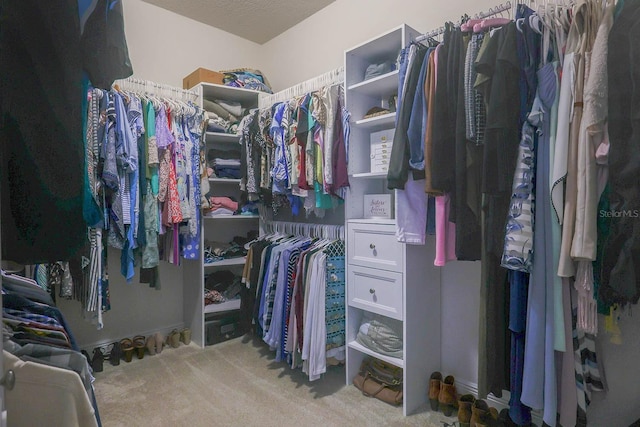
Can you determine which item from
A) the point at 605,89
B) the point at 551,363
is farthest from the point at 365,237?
the point at 605,89

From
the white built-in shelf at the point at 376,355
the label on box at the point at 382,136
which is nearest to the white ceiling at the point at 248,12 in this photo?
the label on box at the point at 382,136

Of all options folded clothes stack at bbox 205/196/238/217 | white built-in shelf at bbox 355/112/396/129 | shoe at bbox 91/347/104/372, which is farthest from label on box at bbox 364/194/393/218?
shoe at bbox 91/347/104/372

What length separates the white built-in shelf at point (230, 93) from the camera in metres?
2.86

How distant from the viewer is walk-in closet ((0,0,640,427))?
0.76m

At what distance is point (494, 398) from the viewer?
74.4 inches

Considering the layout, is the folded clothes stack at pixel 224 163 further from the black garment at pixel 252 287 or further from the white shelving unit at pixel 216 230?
the black garment at pixel 252 287

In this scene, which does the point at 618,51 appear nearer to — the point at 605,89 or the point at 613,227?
the point at 605,89

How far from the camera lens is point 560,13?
132 cm

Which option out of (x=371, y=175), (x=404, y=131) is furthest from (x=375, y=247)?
(x=404, y=131)

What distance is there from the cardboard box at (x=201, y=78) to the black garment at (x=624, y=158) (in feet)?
8.29

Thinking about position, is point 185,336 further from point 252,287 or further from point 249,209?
point 249,209

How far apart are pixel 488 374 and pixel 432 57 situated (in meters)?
1.40

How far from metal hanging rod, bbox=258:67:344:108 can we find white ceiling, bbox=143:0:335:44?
67 cm

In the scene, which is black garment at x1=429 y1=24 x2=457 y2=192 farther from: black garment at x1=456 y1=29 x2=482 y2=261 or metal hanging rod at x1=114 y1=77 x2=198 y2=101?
metal hanging rod at x1=114 y1=77 x2=198 y2=101
